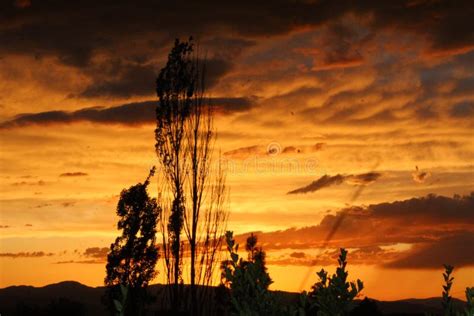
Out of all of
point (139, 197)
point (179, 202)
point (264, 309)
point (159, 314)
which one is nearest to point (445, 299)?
point (264, 309)

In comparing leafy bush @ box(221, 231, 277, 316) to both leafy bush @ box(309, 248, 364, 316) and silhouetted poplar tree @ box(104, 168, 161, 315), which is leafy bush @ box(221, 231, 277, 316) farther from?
silhouetted poplar tree @ box(104, 168, 161, 315)

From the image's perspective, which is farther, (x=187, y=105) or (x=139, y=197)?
(x=139, y=197)

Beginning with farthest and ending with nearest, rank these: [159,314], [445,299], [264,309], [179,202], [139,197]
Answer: [139,197], [179,202], [159,314], [445,299], [264,309]

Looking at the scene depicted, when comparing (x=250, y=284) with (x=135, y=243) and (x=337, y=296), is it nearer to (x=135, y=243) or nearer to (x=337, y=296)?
(x=337, y=296)

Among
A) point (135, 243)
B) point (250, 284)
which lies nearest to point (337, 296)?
point (250, 284)

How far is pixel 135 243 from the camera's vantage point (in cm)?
3447

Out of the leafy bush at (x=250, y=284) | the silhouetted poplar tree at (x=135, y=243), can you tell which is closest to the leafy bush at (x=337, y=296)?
the leafy bush at (x=250, y=284)

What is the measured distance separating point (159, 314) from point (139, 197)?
14.0m

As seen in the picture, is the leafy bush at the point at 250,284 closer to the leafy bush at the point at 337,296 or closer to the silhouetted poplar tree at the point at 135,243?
the leafy bush at the point at 337,296

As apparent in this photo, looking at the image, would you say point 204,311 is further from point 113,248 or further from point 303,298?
point 303,298

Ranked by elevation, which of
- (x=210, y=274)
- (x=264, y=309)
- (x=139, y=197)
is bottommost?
(x=264, y=309)

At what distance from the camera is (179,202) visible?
24.6 m

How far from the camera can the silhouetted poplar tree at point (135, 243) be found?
3378 centimetres

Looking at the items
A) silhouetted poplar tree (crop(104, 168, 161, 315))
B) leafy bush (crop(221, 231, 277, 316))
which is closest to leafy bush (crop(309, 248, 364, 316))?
leafy bush (crop(221, 231, 277, 316))
